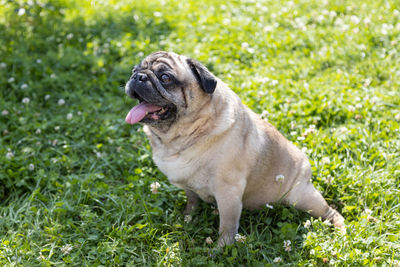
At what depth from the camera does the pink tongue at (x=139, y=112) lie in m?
3.09

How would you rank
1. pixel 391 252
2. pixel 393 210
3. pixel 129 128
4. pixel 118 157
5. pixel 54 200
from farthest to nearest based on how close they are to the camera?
pixel 129 128
pixel 118 157
pixel 54 200
pixel 393 210
pixel 391 252

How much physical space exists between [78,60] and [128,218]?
3.13 meters

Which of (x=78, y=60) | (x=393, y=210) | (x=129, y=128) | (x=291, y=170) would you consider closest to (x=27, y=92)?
(x=78, y=60)

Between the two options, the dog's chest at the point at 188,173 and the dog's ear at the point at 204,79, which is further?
the dog's chest at the point at 188,173

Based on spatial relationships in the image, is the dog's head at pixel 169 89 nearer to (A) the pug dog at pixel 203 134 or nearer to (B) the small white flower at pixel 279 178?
(A) the pug dog at pixel 203 134

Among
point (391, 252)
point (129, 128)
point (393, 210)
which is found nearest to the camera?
point (391, 252)

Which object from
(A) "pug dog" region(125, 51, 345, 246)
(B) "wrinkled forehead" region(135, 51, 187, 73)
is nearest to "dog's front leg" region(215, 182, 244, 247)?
(A) "pug dog" region(125, 51, 345, 246)

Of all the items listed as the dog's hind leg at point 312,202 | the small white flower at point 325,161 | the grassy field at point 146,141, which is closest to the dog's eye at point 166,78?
the grassy field at point 146,141

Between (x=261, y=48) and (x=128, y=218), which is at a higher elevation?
(x=261, y=48)

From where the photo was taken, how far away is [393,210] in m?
3.49

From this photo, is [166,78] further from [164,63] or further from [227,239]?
[227,239]

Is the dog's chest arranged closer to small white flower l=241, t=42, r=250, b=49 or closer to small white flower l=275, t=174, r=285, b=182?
small white flower l=275, t=174, r=285, b=182

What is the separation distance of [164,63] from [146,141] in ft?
5.15

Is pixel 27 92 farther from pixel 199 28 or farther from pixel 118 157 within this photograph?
pixel 199 28
